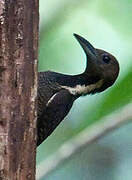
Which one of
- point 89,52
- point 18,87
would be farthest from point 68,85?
point 18,87

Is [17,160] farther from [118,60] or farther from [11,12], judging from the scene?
[118,60]

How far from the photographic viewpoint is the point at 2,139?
317 cm

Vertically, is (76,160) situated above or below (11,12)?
below

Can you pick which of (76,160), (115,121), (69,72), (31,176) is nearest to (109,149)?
(76,160)

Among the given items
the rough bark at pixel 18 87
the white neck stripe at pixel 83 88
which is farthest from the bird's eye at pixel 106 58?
the rough bark at pixel 18 87

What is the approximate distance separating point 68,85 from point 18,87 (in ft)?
4.63

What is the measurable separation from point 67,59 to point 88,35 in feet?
1.11

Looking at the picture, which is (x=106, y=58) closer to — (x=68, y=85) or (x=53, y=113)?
(x=68, y=85)

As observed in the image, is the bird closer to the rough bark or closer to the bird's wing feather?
the bird's wing feather

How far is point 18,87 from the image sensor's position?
3236 millimetres

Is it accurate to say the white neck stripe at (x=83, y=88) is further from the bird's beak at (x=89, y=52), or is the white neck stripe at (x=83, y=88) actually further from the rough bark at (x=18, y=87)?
the rough bark at (x=18, y=87)

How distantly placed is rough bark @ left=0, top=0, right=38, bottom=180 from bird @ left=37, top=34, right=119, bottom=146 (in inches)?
42.9

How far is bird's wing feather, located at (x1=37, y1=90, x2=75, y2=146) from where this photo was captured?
439 centimetres

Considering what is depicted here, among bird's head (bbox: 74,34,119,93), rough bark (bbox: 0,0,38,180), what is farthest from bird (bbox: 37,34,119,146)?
rough bark (bbox: 0,0,38,180)
